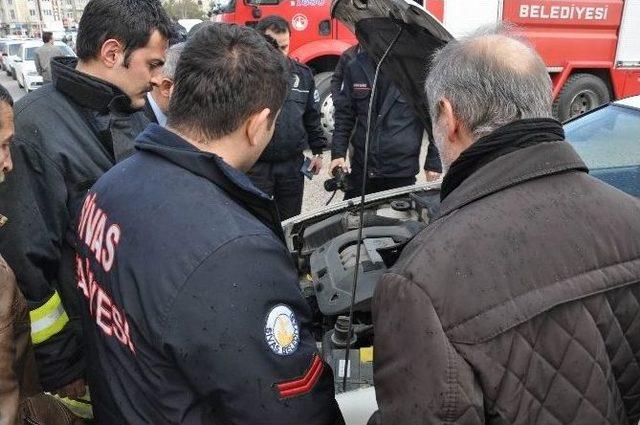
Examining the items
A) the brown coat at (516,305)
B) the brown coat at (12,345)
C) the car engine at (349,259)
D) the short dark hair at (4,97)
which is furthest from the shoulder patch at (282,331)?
the short dark hair at (4,97)

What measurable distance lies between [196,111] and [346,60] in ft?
8.72

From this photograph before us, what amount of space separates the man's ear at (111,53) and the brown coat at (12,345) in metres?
0.79

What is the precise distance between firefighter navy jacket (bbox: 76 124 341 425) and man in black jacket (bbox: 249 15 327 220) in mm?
2145

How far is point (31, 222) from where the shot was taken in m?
1.51

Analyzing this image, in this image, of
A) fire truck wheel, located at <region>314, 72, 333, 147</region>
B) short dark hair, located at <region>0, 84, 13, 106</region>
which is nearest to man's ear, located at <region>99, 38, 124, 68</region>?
short dark hair, located at <region>0, 84, 13, 106</region>

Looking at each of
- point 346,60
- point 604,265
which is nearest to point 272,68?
point 604,265

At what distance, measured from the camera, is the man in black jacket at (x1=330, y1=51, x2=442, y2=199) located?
132 inches

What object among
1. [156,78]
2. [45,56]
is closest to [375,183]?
[156,78]

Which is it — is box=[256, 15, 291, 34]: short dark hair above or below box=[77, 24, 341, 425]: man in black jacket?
above

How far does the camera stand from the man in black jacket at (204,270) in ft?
3.14

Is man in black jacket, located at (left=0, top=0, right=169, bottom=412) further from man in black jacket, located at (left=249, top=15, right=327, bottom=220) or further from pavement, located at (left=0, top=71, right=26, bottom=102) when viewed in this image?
pavement, located at (left=0, top=71, right=26, bottom=102)

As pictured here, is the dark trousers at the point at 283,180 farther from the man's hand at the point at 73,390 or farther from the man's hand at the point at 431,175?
the man's hand at the point at 73,390

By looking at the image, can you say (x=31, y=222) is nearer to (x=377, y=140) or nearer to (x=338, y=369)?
(x=338, y=369)

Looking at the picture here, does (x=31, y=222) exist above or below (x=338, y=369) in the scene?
above
